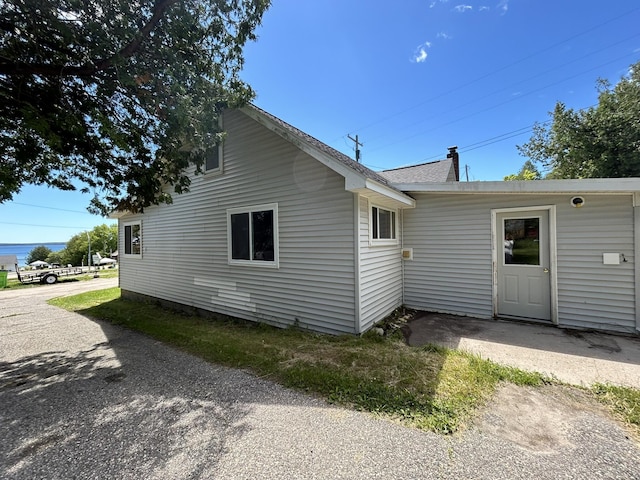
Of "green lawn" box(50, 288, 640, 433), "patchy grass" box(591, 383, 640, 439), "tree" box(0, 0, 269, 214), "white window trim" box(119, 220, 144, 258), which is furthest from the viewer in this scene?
"white window trim" box(119, 220, 144, 258)

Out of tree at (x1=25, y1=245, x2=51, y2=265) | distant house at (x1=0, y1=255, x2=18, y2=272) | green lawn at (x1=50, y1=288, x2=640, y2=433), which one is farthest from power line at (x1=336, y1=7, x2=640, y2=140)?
tree at (x1=25, y1=245, x2=51, y2=265)

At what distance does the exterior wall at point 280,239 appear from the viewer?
5.00 meters

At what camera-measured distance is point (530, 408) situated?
8.91ft

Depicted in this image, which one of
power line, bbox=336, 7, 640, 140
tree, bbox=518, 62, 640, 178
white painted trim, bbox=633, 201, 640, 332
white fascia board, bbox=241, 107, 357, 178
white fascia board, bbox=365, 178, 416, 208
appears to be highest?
power line, bbox=336, 7, 640, 140

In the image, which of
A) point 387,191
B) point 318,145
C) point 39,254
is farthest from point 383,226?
point 39,254

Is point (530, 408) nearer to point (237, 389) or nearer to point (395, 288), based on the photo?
point (237, 389)

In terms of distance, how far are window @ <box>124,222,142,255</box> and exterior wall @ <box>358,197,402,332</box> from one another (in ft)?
27.3

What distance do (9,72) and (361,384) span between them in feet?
21.5

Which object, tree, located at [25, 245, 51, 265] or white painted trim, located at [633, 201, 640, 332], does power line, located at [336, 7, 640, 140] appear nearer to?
white painted trim, located at [633, 201, 640, 332]

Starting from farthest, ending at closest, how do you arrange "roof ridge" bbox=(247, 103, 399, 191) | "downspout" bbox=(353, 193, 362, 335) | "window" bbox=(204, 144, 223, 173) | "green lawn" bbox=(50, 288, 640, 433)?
"window" bbox=(204, 144, 223, 173) → "roof ridge" bbox=(247, 103, 399, 191) → "downspout" bbox=(353, 193, 362, 335) → "green lawn" bbox=(50, 288, 640, 433)

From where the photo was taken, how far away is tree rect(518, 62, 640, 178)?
1236 cm

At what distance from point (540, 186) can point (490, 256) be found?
1.66 meters

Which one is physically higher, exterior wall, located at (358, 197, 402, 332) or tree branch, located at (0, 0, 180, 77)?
tree branch, located at (0, 0, 180, 77)

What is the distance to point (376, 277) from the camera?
5.46m
